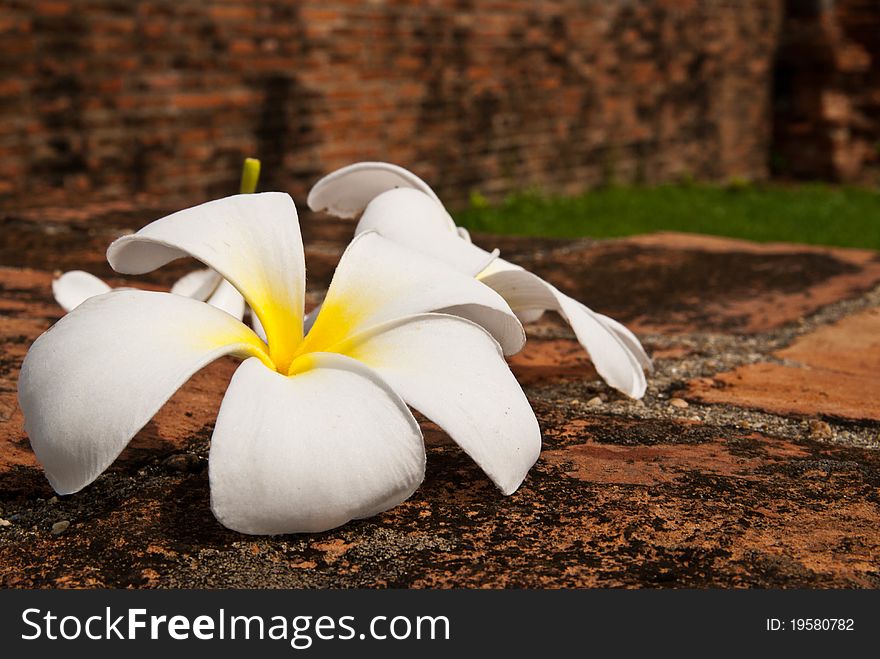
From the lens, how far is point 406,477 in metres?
0.80

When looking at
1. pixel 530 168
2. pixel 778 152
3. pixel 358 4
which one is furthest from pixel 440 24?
pixel 778 152

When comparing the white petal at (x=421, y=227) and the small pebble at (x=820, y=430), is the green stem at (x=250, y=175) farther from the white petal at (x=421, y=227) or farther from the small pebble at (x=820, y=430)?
the small pebble at (x=820, y=430)

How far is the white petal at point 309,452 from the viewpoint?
77cm

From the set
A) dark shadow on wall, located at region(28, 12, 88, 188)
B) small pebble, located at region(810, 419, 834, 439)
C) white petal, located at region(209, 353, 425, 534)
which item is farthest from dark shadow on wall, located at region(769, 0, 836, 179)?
white petal, located at region(209, 353, 425, 534)

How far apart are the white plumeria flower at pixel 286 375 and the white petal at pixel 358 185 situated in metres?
0.23

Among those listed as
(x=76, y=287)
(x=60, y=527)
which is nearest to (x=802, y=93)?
(x=76, y=287)

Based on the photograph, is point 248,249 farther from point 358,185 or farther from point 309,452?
point 358,185

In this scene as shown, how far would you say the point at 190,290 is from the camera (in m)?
1.37

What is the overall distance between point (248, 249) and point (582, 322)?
1.18ft

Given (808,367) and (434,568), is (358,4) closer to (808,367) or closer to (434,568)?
(808,367)

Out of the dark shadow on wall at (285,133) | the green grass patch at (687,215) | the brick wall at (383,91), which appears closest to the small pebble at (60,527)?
the brick wall at (383,91)

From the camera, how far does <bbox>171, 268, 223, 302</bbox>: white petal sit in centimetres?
123

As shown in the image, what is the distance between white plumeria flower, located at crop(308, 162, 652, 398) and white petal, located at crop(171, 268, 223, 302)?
14 centimetres

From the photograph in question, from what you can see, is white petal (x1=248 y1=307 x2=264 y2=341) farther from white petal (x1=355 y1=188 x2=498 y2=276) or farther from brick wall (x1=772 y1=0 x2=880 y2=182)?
brick wall (x1=772 y1=0 x2=880 y2=182)
